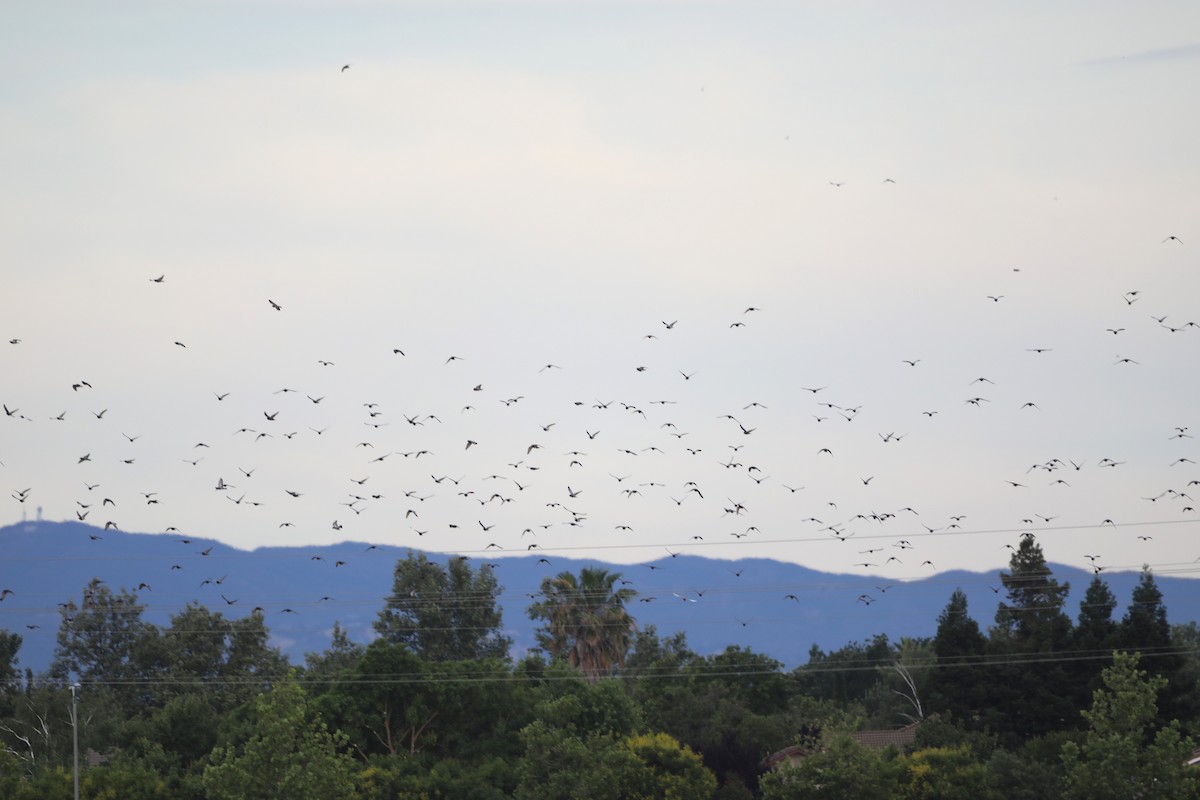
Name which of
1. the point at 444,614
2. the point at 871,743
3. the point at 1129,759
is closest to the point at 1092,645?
the point at 871,743

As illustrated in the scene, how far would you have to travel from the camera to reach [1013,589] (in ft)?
365

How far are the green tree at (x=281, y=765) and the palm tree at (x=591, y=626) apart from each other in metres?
37.3

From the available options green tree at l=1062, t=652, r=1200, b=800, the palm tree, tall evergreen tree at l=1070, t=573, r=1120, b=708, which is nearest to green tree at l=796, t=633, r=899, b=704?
the palm tree

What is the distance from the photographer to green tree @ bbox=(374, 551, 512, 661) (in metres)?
118

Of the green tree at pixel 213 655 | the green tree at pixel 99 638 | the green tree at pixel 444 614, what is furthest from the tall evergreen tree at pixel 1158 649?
the green tree at pixel 99 638

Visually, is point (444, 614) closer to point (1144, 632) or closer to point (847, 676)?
point (847, 676)

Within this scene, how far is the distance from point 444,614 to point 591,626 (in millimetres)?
26144

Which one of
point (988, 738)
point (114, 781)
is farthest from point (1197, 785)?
point (114, 781)

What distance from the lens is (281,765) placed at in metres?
59.0

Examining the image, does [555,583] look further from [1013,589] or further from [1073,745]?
[1073,745]

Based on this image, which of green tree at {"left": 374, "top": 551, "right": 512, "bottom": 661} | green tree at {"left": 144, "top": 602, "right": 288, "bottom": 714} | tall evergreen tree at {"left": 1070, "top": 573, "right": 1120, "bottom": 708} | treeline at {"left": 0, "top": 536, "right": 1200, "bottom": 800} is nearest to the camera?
treeline at {"left": 0, "top": 536, "right": 1200, "bottom": 800}

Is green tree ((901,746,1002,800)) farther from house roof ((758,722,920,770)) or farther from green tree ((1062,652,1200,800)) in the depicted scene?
house roof ((758,722,920,770))

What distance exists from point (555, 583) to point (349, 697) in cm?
3083

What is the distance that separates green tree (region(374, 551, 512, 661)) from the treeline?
0.22 m
